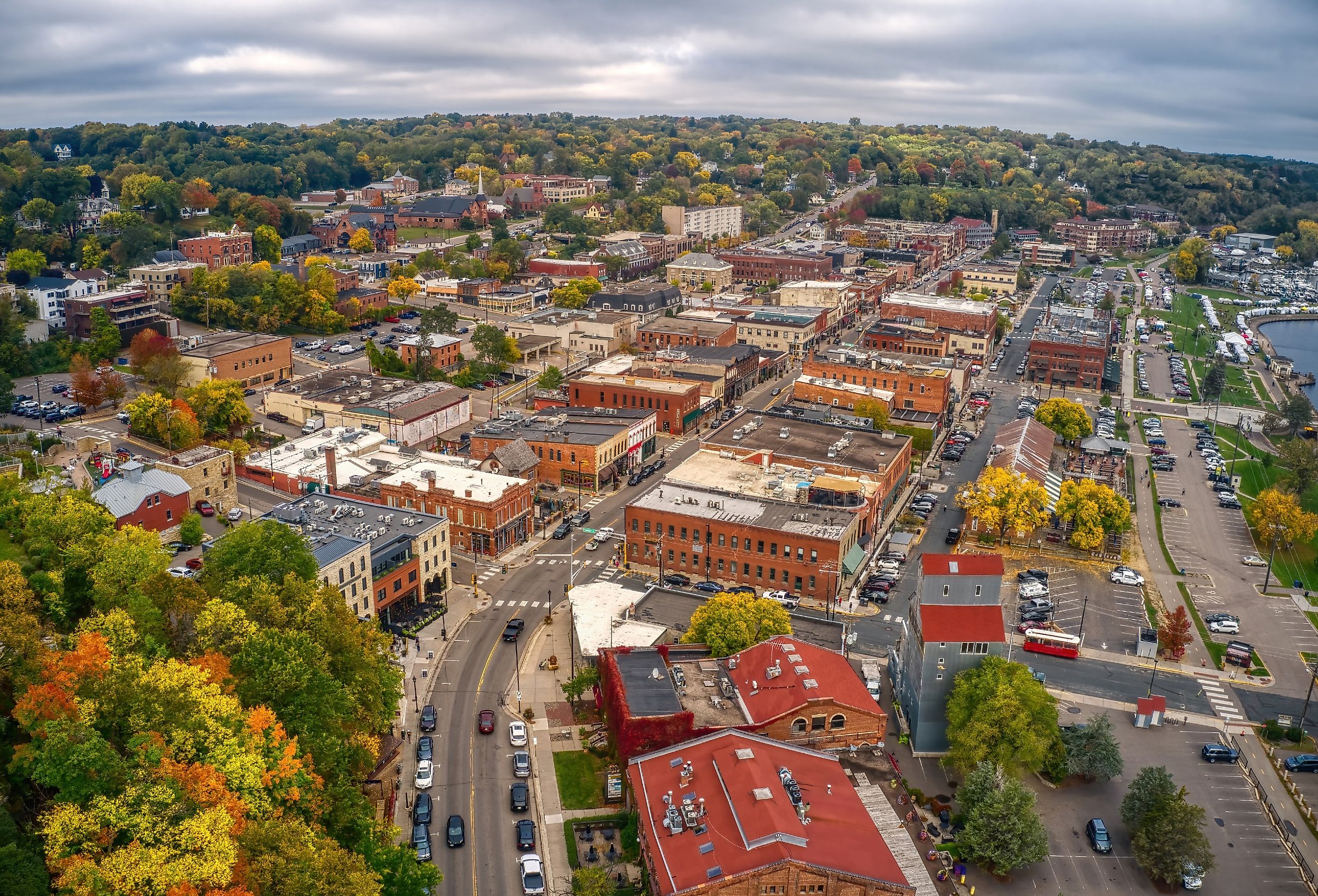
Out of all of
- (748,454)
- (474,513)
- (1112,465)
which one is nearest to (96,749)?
(474,513)

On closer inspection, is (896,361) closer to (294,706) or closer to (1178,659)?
(1178,659)

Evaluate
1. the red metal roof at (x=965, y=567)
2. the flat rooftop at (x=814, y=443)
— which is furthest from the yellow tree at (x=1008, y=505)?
the red metal roof at (x=965, y=567)

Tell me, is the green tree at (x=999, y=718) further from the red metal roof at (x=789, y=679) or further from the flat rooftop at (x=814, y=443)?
the flat rooftop at (x=814, y=443)

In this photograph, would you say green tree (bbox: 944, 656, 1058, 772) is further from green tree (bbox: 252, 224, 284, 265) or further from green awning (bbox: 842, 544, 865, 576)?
green tree (bbox: 252, 224, 284, 265)

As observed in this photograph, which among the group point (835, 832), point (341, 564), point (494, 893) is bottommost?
point (494, 893)

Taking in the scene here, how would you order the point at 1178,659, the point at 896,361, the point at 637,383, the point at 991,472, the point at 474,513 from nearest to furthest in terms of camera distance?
the point at 1178,659, the point at 474,513, the point at 991,472, the point at 637,383, the point at 896,361

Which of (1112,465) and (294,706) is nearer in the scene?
(294,706)
